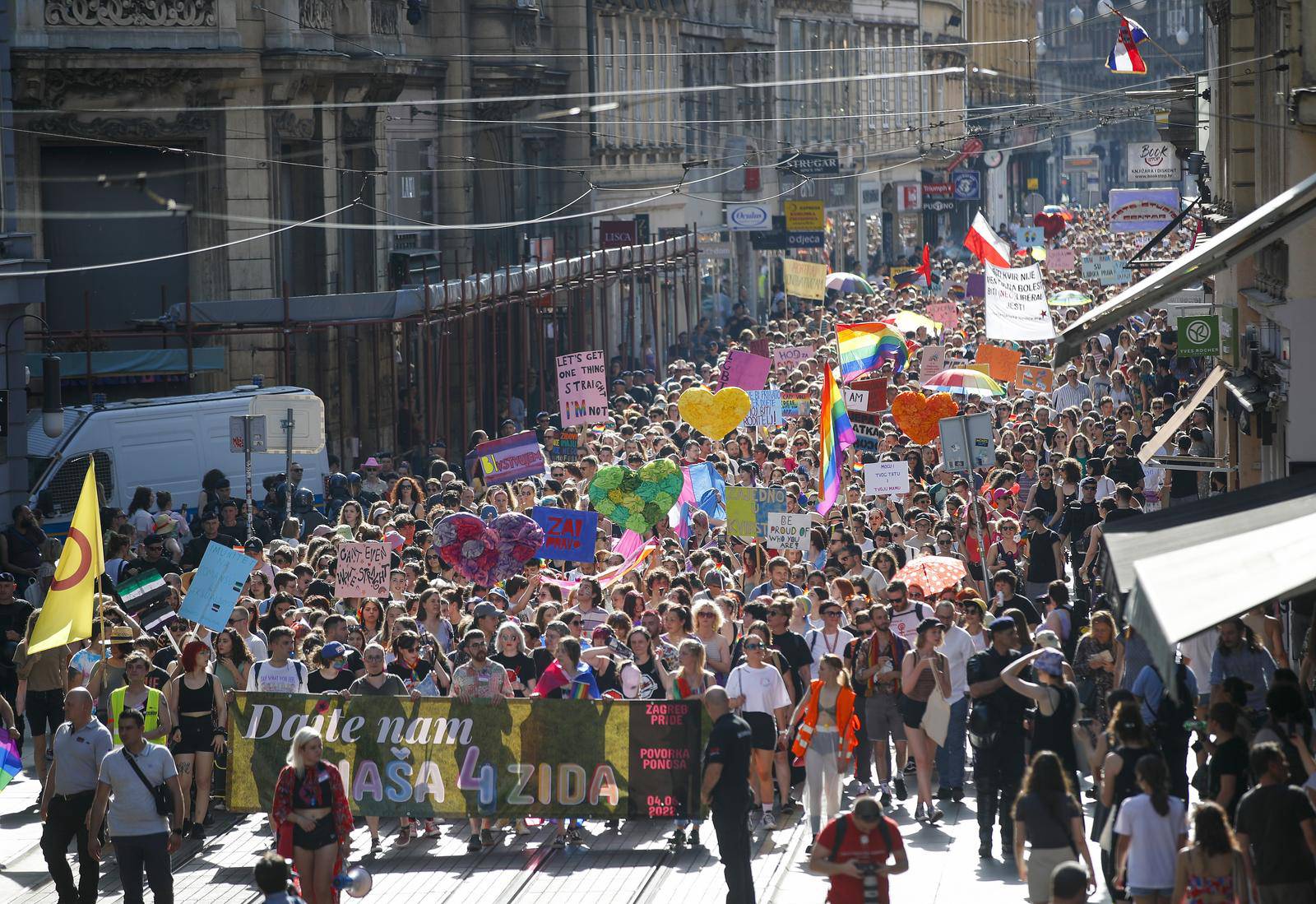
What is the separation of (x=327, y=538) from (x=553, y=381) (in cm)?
1909

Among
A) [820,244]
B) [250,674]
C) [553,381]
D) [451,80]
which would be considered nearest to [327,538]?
[250,674]

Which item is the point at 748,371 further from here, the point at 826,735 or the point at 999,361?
the point at 826,735

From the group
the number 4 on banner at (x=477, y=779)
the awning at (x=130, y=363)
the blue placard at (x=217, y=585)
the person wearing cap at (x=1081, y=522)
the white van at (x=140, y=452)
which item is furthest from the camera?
the awning at (x=130, y=363)

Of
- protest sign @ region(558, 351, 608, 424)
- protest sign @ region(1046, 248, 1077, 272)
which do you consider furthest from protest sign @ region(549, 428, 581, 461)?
protest sign @ region(1046, 248, 1077, 272)

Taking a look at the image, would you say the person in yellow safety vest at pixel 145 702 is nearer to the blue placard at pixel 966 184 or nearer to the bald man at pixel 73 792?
the bald man at pixel 73 792

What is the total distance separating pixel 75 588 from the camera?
559 inches

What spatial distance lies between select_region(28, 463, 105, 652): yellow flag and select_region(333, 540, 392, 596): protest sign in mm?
2873

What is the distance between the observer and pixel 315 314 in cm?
2961

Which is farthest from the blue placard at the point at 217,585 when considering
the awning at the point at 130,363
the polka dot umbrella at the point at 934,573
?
the awning at the point at 130,363

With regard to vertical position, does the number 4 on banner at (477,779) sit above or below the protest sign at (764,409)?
below

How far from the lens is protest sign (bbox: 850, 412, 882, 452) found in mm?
23062

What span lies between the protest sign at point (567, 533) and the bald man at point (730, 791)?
5696 mm

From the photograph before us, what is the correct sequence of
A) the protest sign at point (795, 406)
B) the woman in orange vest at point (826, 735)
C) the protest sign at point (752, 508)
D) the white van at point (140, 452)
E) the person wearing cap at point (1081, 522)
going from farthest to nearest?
1. the protest sign at point (795, 406)
2. the white van at point (140, 452)
3. the person wearing cap at point (1081, 522)
4. the protest sign at point (752, 508)
5. the woman in orange vest at point (826, 735)

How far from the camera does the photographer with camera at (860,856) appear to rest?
33.3ft
